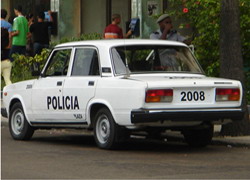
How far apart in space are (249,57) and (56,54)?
4.89 m

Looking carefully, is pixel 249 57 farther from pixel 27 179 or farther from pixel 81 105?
pixel 27 179

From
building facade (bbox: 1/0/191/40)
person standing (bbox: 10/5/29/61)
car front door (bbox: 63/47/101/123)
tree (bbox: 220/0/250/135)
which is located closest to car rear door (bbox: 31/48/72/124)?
car front door (bbox: 63/47/101/123)

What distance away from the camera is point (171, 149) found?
1437cm

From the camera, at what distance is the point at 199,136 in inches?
578

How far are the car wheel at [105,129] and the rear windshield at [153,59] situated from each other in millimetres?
666

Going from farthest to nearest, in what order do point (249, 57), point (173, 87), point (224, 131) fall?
1. point (249, 57)
2. point (224, 131)
3. point (173, 87)

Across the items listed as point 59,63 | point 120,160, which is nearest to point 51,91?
point 59,63

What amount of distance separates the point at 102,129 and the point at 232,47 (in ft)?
8.95

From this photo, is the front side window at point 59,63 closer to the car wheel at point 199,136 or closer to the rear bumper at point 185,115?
the car wheel at point 199,136

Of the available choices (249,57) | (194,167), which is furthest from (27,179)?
(249,57)

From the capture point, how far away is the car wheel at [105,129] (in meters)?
13.7

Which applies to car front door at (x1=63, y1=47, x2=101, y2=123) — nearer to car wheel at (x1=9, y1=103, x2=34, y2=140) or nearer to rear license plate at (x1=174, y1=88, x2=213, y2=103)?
car wheel at (x1=9, y1=103, x2=34, y2=140)

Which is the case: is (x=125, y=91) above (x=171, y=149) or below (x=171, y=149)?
above

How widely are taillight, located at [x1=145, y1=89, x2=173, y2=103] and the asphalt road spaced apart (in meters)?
0.76
